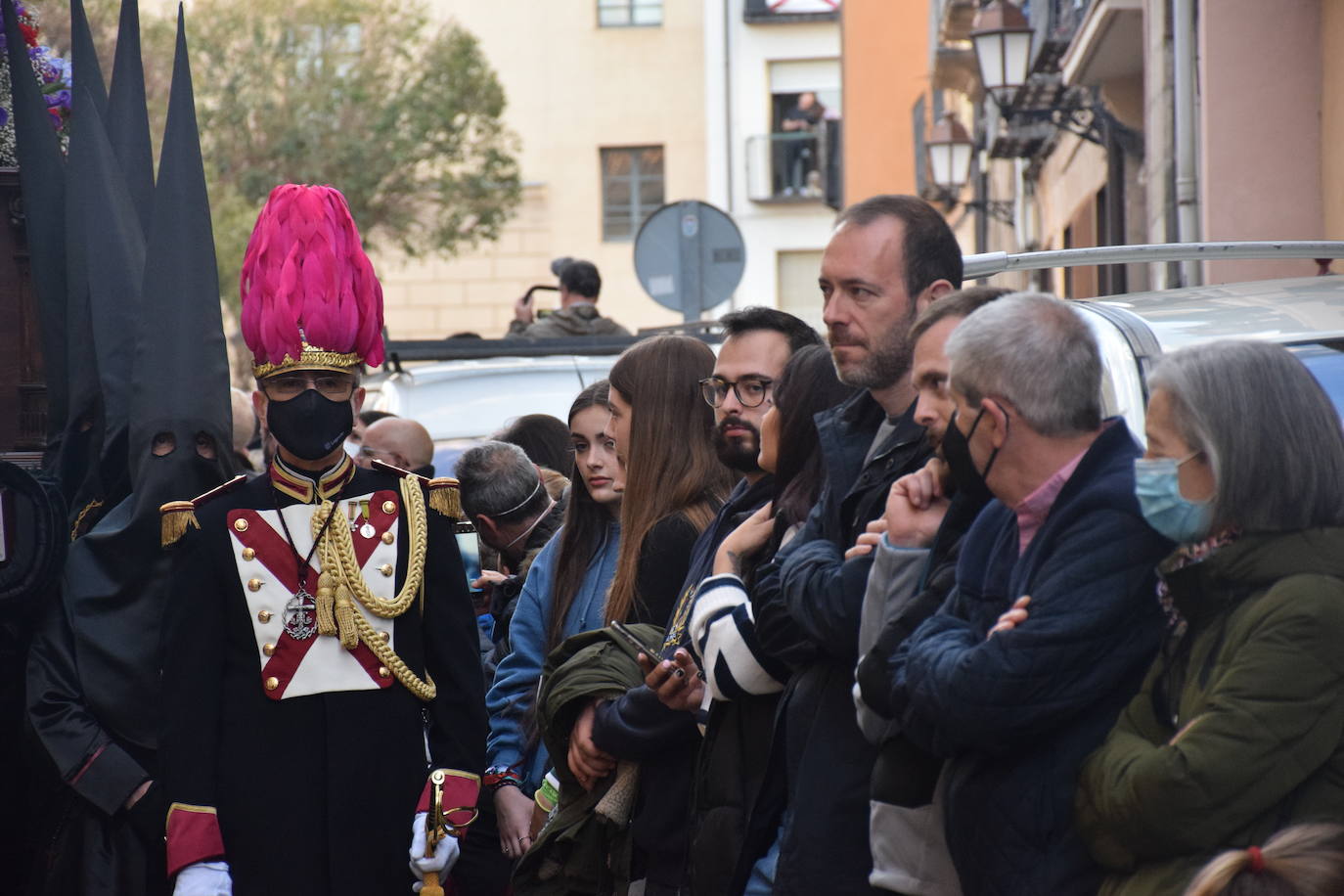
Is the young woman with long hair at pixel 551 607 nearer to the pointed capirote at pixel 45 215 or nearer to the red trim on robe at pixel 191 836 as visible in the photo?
the red trim on robe at pixel 191 836

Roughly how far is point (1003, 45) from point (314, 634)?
1172 centimetres

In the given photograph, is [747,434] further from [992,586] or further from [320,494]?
[992,586]

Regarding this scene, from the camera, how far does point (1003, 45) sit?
Answer: 15148mm

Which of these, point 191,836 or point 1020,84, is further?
point 1020,84

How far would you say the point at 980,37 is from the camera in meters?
15.1

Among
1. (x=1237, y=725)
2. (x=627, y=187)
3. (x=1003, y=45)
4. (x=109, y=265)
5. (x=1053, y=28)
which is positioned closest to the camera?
(x=1237, y=725)

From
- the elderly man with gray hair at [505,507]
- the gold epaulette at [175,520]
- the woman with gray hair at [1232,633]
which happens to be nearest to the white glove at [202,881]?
the gold epaulette at [175,520]

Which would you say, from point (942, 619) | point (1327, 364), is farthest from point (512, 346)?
point (942, 619)

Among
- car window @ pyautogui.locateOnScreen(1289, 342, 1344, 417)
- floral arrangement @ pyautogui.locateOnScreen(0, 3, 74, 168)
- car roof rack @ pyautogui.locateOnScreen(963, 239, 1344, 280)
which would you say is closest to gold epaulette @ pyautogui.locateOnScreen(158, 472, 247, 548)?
floral arrangement @ pyautogui.locateOnScreen(0, 3, 74, 168)

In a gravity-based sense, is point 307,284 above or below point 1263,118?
below

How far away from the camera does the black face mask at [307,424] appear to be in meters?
4.47

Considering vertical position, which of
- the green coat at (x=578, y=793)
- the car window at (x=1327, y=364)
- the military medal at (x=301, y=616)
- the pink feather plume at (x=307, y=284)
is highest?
the pink feather plume at (x=307, y=284)

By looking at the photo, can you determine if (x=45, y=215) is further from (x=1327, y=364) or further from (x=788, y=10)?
(x=788, y=10)

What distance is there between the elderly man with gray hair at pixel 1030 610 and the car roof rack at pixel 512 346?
753 cm
